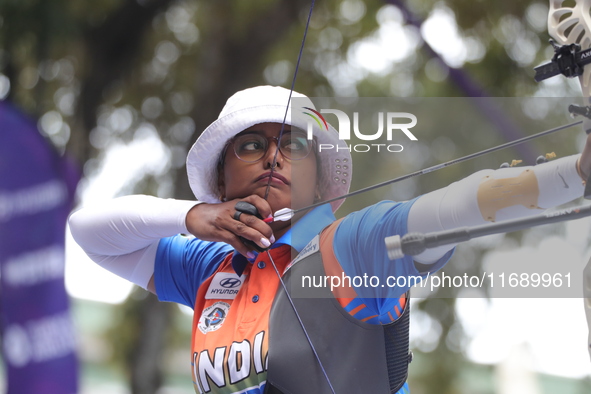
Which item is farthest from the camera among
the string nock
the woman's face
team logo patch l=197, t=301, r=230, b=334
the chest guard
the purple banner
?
the purple banner

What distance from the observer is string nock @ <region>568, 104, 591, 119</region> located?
100cm

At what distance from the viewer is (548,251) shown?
109 cm

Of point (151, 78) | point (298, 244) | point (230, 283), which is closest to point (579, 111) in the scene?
point (298, 244)

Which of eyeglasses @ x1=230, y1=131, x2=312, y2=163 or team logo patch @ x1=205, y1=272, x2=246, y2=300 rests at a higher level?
eyeglasses @ x1=230, y1=131, x2=312, y2=163

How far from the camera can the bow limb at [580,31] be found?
1.06 meters

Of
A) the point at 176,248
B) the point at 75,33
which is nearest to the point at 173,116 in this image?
the point at 75,33

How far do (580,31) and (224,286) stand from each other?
2.86ft

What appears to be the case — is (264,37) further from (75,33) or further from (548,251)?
(548,251)

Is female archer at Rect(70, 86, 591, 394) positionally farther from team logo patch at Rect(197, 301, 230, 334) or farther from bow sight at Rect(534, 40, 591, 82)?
bow sight at Rect(534, 40, 591, 82)

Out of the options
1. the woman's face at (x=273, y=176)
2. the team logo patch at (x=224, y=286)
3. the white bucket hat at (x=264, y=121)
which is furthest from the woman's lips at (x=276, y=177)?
the team logo patch at (x=224, y=286)

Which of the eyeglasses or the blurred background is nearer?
the eyeglasses

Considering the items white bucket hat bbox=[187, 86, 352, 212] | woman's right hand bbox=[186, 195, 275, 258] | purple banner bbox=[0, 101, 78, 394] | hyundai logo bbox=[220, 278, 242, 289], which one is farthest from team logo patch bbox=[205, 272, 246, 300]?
purple banner bbox=[0, 101, 78, 394]

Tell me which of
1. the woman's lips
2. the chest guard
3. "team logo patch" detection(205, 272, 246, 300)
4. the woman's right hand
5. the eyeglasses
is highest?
the eyeglasses

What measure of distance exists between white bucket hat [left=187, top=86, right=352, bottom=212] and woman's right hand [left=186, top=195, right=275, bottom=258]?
0.15m
